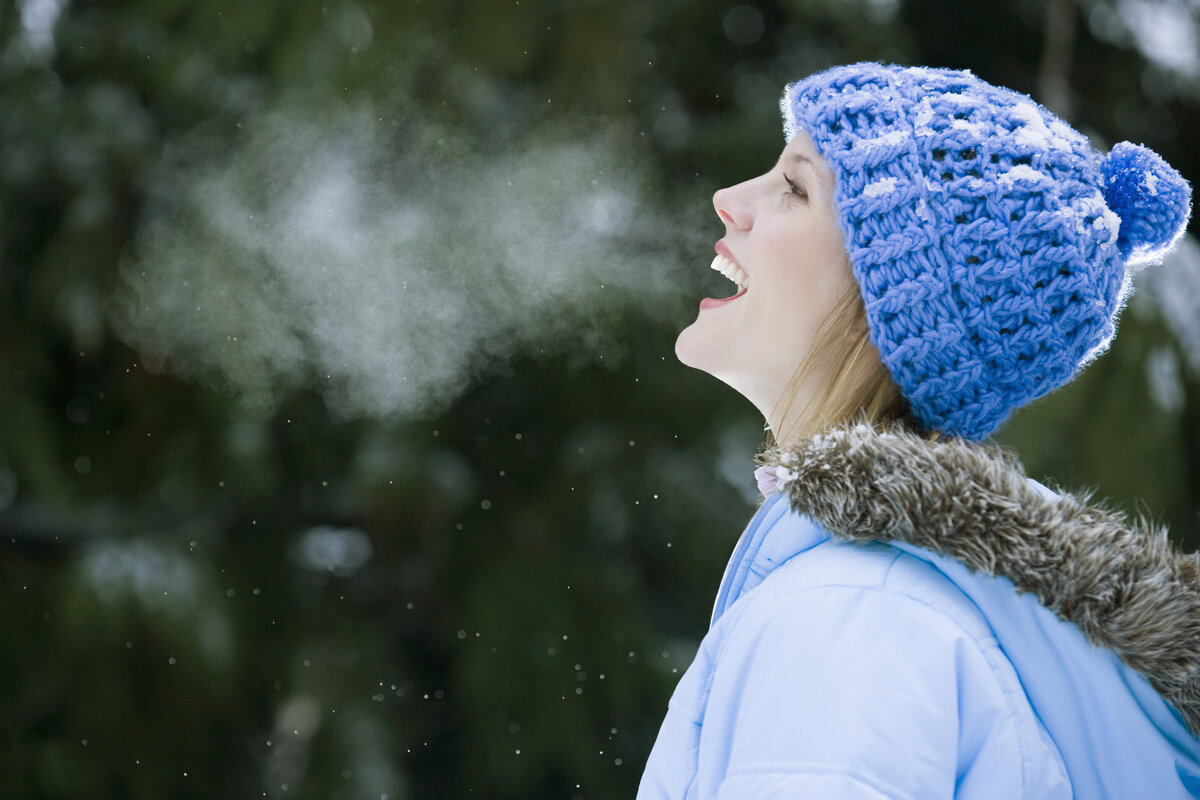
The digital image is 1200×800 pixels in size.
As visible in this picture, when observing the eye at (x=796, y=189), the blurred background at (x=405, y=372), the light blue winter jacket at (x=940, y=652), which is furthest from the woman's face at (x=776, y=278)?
the blurred background at (x=405, y=372)

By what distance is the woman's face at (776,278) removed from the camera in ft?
2.85

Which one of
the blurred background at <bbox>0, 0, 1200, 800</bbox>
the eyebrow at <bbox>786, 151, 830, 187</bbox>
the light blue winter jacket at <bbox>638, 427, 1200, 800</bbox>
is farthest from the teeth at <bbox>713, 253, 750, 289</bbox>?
the blurred background at <bbox>0, 0, 1200, 800</bbox>

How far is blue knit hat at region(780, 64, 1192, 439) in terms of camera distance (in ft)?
2.61

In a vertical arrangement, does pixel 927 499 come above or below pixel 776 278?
below

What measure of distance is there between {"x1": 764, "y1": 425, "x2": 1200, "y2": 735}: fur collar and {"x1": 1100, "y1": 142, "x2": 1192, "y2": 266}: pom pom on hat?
319 millimetres

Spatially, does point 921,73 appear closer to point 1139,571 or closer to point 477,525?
point 1139,571

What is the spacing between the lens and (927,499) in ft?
2.12

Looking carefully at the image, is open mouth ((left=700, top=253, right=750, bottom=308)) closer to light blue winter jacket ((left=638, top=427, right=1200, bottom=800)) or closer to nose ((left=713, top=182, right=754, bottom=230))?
nose ((left=713, top=182, right=754, bottom=230))

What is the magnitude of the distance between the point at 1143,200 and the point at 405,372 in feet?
5.96

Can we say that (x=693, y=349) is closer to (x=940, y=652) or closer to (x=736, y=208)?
(x=736, y=208)

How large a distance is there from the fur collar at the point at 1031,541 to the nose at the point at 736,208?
31 centimetres

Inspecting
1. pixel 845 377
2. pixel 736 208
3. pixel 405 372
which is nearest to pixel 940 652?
pixel 845 377

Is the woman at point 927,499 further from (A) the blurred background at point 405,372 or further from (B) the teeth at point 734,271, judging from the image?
(A) the blurred background at point 405,372

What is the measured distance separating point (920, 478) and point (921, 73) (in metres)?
0.42
